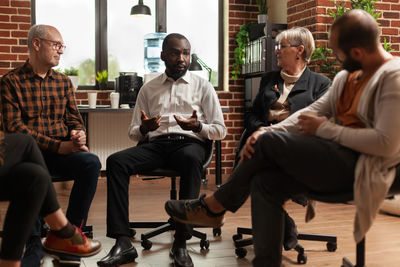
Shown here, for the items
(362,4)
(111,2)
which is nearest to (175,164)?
(362,4)

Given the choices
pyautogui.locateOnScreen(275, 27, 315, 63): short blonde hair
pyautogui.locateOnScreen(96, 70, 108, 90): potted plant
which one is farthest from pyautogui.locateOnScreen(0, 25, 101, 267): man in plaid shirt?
pyautogui.locateOnScreen(96, 70, 108, 90): potted plant

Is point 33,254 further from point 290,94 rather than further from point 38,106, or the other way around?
point 290,94

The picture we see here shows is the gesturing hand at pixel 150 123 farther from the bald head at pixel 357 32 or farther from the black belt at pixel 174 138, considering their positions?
the bald head at pixel 357 32

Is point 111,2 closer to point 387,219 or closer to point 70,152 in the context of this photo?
point 70,152

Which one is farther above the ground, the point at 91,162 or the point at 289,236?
the point at 91,162

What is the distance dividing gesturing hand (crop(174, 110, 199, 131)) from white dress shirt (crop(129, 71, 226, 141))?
110mm

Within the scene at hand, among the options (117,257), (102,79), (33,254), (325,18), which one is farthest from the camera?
(102,79)

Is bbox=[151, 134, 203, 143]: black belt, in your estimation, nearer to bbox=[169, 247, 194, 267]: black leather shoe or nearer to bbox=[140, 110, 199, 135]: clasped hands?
bbox=[140, 110, 199, 135]: clasped hands

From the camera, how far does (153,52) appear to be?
Answer: 4.95 m

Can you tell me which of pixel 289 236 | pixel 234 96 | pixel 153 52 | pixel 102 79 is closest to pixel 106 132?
pixel 102 79

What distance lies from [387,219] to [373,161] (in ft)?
6.43

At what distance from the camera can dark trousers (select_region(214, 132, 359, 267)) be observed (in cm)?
167

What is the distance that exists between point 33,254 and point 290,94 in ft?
4.80

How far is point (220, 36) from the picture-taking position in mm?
5363
